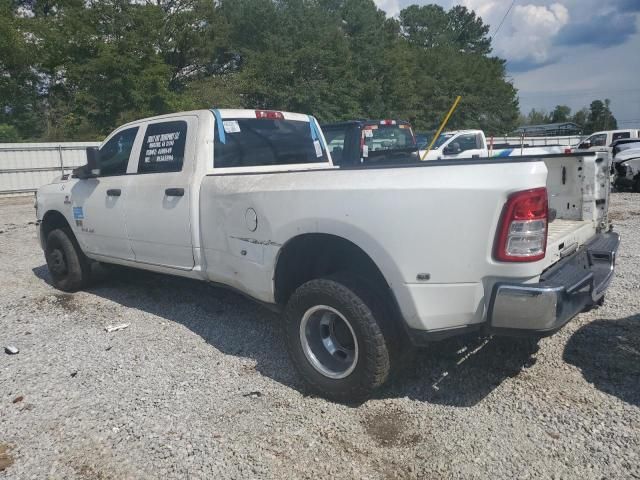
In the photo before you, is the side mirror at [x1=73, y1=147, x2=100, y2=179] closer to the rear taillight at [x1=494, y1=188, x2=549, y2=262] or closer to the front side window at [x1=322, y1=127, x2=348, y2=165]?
the rear taillight at [x1=494, y1=188, x2=549, y2=262]

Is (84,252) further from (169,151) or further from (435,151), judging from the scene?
(435,151)

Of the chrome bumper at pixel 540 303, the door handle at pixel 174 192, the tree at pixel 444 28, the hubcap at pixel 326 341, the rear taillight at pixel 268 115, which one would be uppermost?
the tree at pixel 444 28

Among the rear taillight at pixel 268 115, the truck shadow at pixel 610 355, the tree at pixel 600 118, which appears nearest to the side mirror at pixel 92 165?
the rear taillight at pixel 268 115

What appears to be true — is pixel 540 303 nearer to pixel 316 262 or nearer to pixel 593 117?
pixel 316 262

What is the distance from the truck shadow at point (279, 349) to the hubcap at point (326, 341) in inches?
10.3

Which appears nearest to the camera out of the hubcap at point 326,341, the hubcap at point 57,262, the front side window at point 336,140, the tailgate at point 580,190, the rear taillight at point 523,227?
the rear taillight at point 523,227

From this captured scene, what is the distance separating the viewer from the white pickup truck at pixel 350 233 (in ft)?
8.95

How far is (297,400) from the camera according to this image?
11.3 feet

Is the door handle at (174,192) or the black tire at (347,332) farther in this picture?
the door handle at (174,192)

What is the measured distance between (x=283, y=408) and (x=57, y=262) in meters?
3.99

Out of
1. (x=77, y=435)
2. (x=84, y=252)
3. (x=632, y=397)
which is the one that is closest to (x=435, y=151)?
(x=84, y=252)

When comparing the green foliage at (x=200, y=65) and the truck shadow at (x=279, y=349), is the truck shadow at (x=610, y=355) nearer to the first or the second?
the truck shadow at (x=279, y=349)

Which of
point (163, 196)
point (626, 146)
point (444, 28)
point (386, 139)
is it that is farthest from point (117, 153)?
point (444, 28)

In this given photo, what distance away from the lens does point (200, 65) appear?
106 feet
